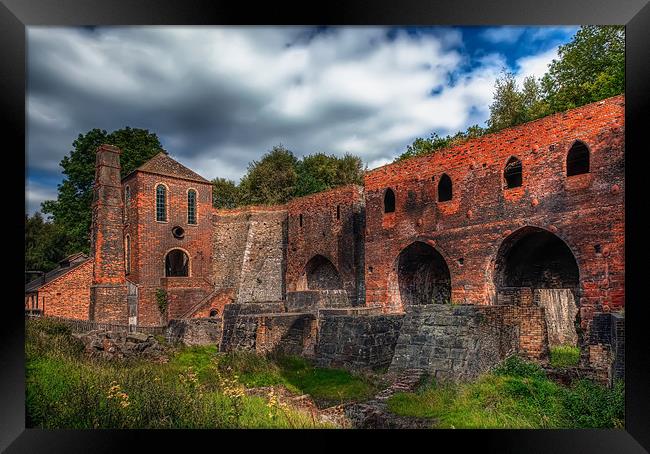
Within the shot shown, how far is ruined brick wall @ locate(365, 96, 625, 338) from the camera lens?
30.9 feet

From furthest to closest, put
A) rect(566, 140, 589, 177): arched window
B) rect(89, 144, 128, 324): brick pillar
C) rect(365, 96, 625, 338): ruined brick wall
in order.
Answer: rect(89, 144, 128, 324): brick pillar < rect(566, 140, 589, 177): arched window < rect(365, 96, 625, 338): ruined brick wall

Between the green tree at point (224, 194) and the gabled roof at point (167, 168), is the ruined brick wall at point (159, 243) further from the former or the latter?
the green tree at point (224, 194)

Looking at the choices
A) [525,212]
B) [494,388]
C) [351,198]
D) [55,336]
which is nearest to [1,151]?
[55,336]

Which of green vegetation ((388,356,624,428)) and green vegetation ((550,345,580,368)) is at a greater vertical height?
green vegetation ((388,356,624,428))

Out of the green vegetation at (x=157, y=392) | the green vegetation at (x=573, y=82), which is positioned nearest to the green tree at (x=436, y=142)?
the green vegetation at (x=573, y=82)

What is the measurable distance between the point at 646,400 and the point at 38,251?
1639cm

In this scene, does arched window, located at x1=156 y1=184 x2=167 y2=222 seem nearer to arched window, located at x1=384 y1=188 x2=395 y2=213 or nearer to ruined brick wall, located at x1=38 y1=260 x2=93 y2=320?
ruined brick wall, located at x1=38 y1=260 x2=93 y2=320

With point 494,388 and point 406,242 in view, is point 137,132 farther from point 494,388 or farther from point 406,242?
point 494,388

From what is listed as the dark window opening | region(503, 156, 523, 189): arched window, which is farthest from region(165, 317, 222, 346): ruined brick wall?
region(503, 156, 523, 189): arched window

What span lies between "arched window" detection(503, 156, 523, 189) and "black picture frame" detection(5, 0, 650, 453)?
22.6ft

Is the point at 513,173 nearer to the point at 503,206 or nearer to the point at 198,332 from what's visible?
the point at 503,206

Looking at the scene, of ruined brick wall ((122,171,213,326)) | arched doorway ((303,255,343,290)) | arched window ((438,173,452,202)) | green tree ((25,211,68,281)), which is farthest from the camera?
arched doorway ((303,255,343,290))
